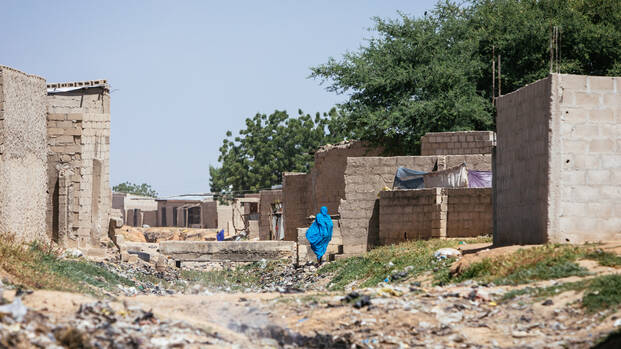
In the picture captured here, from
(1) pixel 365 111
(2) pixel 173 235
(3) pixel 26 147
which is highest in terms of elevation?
(1) pixel 365 111

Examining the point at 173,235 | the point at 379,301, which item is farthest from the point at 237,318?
the point at 173,235

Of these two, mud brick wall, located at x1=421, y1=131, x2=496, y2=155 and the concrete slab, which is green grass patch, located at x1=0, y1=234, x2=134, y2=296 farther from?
mud brick wall, located at x1=421, y1=131, x2=496, y2=155

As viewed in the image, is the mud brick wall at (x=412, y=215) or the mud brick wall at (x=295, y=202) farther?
the mud brick wall at (x=295, y=202)

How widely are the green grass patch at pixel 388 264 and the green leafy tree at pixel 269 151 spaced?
42.7 meters

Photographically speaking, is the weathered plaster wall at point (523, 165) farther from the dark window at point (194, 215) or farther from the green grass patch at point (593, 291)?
the dark window at point (194, 215)

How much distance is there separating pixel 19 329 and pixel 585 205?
9050 millimetres

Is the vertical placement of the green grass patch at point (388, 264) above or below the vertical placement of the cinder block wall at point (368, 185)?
below

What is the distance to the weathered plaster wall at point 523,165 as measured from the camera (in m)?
14.0

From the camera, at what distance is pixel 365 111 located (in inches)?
1267

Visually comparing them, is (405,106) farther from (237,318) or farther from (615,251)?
(237,318)

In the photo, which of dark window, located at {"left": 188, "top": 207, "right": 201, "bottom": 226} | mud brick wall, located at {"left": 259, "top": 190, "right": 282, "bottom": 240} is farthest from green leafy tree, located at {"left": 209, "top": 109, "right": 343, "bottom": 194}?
mud brick wall, located at {"left": 259, "top": 190, "right": 282, "bottom": 240}

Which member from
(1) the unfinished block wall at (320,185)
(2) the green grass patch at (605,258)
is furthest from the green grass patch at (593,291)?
(1) the unfinished block wall at (320,185)

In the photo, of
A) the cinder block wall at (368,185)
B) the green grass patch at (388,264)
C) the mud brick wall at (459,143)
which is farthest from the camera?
the mud brick wall at (459,143)

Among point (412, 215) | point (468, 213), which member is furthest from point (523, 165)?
point (412, 215)
